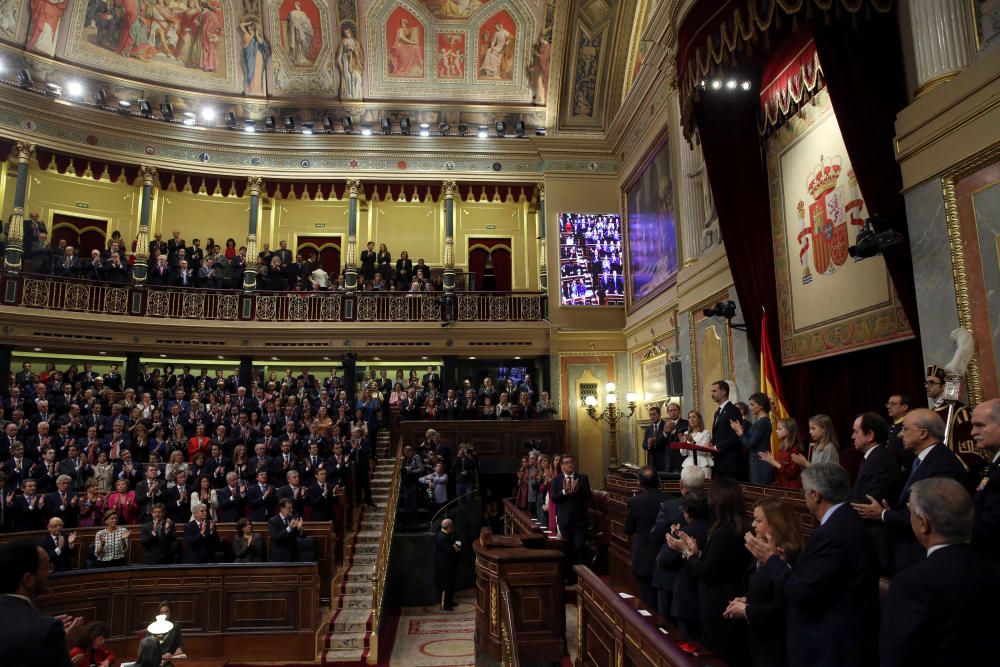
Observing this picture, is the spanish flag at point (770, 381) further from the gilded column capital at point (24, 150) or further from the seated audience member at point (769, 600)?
the gilded column capital at point (24, 150)

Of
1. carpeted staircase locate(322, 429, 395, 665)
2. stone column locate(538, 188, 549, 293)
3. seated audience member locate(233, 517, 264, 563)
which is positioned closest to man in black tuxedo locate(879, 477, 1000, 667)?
carpeted staircase locate(322, 429, 395, 665)

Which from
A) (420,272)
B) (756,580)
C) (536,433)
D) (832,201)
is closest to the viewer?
(756,580)

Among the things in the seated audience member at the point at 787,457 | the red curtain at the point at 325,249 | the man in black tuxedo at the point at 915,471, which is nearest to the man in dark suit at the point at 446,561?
the seated audience member at the point at 787,457

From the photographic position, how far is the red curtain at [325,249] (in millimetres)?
19438

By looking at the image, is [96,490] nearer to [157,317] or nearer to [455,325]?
[157,317]

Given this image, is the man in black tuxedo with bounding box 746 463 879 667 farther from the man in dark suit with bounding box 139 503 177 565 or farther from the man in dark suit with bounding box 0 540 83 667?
the man in dark suit with bounding box 139 503 177 565

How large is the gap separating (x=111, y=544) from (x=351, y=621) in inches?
119

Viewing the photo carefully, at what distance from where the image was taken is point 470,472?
12156mm

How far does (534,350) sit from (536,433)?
3.13m

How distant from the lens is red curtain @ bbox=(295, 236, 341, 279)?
63.8 ft

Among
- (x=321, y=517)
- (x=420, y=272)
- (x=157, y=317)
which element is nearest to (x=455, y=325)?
(x=420, y=272)

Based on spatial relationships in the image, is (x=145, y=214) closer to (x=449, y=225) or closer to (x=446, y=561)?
(x=449, y=225)

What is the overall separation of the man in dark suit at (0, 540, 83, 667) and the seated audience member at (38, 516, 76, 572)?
21.0 feet

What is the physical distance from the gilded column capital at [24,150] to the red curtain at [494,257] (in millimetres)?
10428
